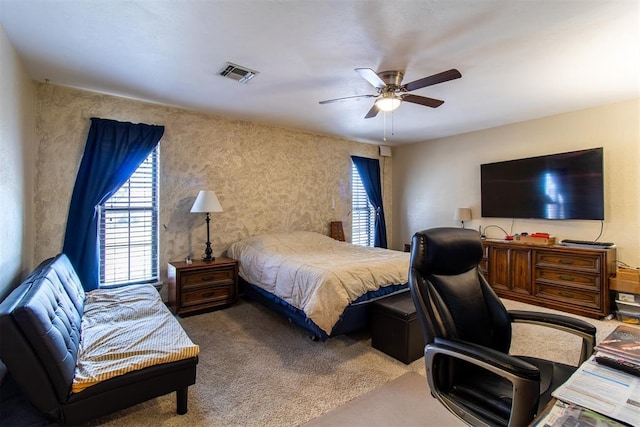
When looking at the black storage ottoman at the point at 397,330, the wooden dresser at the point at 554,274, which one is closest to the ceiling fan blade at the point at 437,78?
the black storage ottoman at the point at 397,330

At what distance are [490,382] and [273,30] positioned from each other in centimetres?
243

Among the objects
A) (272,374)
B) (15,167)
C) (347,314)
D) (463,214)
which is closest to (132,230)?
Answer: (15,167)

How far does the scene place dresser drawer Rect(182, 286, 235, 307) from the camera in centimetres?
347

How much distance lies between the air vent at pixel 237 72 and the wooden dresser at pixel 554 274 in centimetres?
382

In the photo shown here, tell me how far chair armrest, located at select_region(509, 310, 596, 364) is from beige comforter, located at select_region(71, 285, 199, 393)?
6.25ft

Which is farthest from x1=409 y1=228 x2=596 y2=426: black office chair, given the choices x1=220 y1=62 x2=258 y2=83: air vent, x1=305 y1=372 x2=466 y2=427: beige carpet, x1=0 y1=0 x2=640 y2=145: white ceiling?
x1=220 y1=62 x2=258 y2=83: air vent

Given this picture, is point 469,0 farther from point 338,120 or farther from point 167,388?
point 167,388

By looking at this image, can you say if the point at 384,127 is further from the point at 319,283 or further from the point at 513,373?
the point at 513,373

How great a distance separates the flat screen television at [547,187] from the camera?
3.67 m

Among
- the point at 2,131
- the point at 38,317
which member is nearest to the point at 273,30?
the point at 2,131

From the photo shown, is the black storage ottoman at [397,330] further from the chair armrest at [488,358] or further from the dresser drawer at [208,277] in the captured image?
the dresser drawer at [208,277]

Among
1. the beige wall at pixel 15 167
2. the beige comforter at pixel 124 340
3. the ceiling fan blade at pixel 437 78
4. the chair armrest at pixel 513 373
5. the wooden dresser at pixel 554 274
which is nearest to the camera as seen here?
the chair armrest at pixel 513 373

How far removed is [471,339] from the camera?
156cm

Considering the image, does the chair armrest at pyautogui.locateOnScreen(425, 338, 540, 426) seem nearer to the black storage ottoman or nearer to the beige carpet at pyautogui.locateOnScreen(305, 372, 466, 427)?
the beige carpet at pyautogui.locateOnScreen(305, 372, 466, 427)
